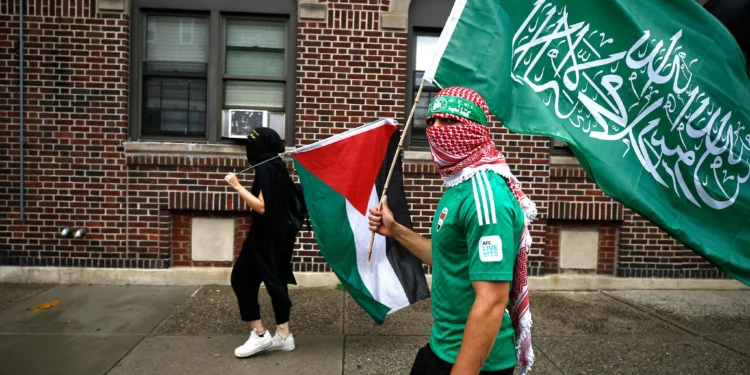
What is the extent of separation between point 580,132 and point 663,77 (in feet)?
1.79

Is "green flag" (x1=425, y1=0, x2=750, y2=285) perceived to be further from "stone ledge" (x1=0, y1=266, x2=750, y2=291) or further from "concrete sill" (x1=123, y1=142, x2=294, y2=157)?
"concrete sill" (x1=123, y1=142, x2=294, y2=157)

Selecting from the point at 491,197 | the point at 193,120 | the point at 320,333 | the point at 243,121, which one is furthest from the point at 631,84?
the point at 193,120

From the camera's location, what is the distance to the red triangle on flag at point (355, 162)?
4062 mm

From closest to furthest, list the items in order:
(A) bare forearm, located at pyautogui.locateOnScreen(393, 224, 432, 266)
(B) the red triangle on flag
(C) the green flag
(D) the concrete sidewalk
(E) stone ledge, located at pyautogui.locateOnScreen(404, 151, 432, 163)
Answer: (A) bare forearm, located at pyautogui.locateOnScreen(393, 224, 432, 266) < (C) the green flag < (B) the red triangle on flag < (D) the concrete sidewalk < (E) stone ledge, located at pyautogui.locateOnScreen(404, 151, 432, 163)

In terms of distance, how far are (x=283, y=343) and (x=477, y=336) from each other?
298cm

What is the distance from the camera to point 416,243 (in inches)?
104

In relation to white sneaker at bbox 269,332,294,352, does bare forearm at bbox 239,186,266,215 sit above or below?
above

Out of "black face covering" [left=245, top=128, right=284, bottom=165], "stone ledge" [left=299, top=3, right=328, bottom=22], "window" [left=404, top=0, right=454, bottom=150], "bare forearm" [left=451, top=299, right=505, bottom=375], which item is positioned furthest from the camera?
"window" [left=404, top=0, right=454, bottom=150]

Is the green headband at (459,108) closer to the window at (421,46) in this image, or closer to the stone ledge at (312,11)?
the window at (421,46)

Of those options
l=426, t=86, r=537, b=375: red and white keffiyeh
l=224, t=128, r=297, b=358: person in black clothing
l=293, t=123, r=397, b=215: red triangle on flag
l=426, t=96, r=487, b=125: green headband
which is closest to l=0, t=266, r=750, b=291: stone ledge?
l=224, t=128, r=297, b=358: person in black clothing

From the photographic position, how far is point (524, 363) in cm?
219

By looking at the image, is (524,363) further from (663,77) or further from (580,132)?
(663,77)

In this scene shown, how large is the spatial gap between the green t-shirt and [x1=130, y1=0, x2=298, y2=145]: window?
5.02 m

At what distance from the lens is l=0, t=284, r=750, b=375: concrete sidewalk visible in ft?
14.1
